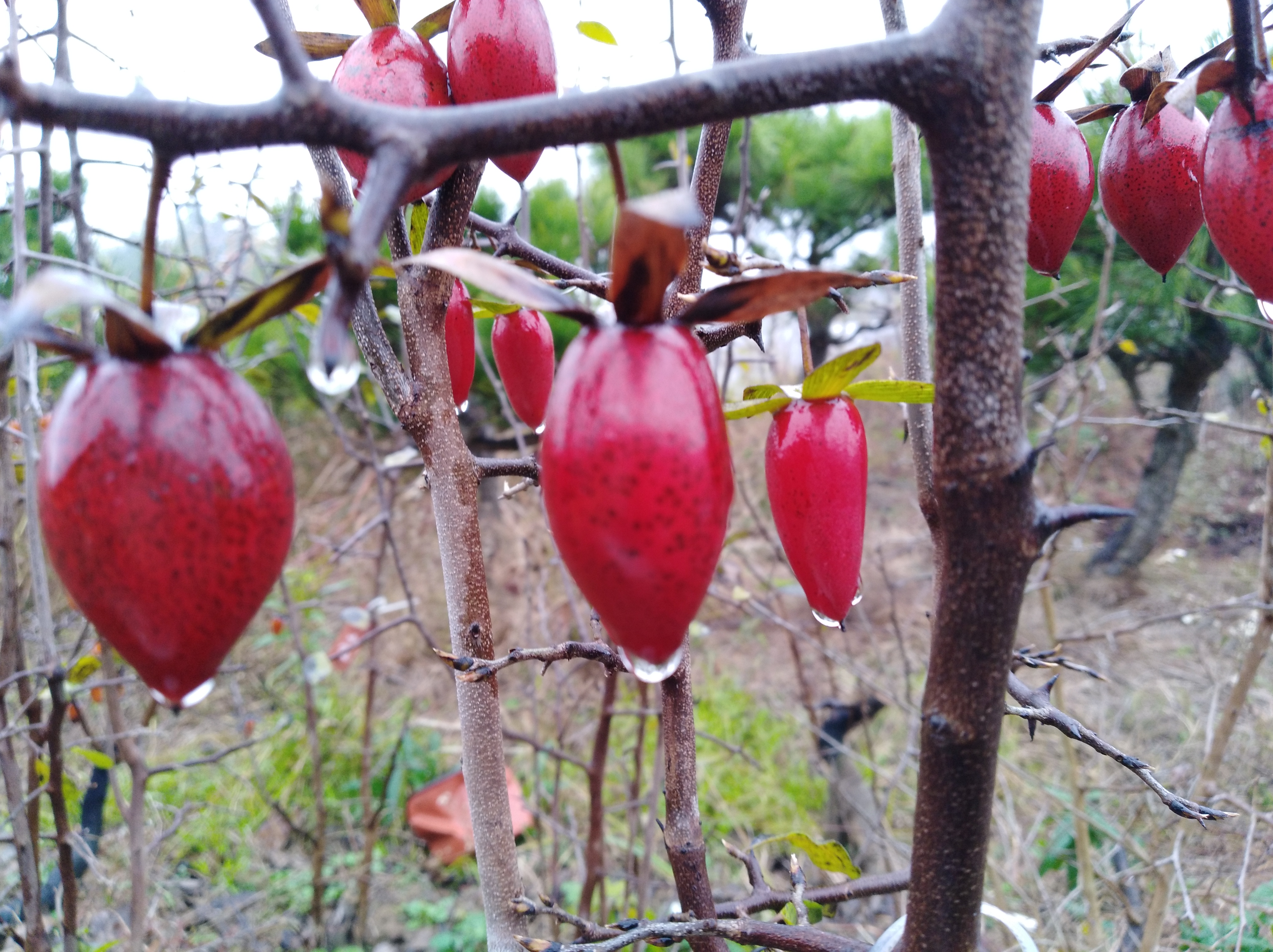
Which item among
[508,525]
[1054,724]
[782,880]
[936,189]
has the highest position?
[936,189]

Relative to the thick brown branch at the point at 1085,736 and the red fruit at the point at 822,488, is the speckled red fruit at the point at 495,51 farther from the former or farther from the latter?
the thick brown branch at the point at 1085,736

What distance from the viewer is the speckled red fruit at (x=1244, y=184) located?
0.34 m

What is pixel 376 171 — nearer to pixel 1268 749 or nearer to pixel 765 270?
pixel 765 270

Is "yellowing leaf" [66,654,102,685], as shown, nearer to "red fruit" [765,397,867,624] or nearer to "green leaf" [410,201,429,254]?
"green leaf" [410,201,429,254]

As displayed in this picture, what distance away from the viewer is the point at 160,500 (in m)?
0.24

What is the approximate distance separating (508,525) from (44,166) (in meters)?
2.45

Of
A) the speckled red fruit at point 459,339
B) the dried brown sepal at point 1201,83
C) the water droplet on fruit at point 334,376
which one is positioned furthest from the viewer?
the speckled red fruit at point 459,339

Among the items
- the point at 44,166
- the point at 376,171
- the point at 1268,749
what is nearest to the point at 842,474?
the point at 376,171

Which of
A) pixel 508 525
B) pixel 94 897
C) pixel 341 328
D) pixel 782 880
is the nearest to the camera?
pixel 341 328

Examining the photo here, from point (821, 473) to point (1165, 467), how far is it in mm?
3709

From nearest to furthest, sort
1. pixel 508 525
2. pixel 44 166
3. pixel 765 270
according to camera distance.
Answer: pixel 765 270, pixel 44 166, pixel 508 525

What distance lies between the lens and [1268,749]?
1.99 metres

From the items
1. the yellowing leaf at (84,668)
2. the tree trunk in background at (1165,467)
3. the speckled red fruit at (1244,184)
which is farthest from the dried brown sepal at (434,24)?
the tree trunk in background at (1165,467)

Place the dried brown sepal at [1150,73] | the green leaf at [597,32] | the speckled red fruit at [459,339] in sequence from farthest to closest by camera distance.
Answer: the green leaf at [597,32]
the speckled red fruit at [459,339]
the dried brown sepal at [1150,73]
